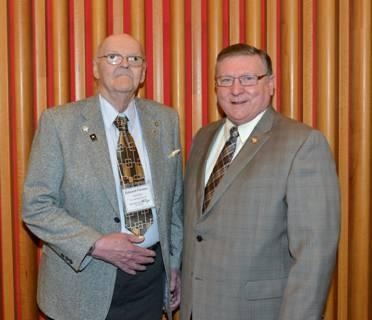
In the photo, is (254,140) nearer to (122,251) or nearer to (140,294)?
(122,251)

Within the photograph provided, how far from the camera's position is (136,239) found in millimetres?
2217

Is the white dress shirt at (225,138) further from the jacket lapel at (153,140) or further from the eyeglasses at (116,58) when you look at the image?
the eyeglasses at (116,58)

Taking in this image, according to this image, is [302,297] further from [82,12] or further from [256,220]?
[82,12]

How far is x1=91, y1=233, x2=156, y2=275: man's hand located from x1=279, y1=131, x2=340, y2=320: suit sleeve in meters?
0.65

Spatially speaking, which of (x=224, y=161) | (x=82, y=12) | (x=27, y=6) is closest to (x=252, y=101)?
(x=224, y=161)

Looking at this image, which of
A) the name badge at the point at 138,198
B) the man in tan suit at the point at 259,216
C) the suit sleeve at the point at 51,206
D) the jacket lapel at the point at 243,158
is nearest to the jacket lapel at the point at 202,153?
the man in tan suit at the point at 259,216

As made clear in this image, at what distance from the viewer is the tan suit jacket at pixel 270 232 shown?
1.92 metres

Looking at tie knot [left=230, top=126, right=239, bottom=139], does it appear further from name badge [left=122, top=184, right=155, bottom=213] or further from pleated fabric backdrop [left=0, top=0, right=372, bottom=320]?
pleated fabric backdrop [left=0, top=0, right=372, bottom=320]

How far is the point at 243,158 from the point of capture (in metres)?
2.06

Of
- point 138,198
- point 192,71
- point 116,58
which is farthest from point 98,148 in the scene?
point 192,71

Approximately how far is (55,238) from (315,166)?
1.11 meters

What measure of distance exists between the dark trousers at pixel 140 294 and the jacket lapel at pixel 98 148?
33 centimetres

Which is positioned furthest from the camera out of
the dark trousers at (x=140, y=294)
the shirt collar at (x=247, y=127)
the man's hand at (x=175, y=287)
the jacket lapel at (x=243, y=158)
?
the man's hand at (x=175, y=287)

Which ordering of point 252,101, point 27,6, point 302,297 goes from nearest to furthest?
point 302,297, point 252,101, point 27,6
